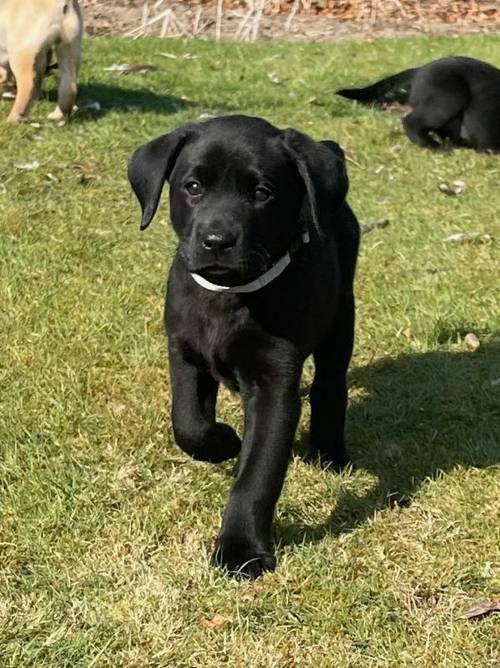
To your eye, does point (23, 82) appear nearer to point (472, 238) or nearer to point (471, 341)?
point (472, 238)

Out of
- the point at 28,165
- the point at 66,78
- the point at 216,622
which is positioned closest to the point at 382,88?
the point at 66,78

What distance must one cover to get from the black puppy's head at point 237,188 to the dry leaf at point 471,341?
76.0 inches

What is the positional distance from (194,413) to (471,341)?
6.84ft

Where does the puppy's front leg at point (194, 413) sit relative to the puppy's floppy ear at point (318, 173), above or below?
below

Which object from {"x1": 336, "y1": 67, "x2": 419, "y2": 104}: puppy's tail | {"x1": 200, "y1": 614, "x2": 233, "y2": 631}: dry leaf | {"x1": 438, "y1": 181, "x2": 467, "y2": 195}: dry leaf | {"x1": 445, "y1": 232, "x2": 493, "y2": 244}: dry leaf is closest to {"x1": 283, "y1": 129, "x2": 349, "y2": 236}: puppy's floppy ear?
{"x1": 200, "y1": 614, "x2": 233, "y2": 631}: dry leaf

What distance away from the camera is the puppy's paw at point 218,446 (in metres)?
3.34

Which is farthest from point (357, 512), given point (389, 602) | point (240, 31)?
point (240, 31)

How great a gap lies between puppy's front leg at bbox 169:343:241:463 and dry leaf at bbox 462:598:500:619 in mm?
909

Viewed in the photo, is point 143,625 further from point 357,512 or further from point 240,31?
point 240,31

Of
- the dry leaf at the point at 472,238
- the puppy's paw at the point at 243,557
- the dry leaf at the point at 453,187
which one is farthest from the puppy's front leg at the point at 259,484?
the dry leaf at the point at 453,187

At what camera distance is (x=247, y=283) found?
308cm

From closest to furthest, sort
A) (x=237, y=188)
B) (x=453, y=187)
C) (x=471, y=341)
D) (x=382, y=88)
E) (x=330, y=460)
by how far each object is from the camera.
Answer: (x=237, y=188)
(x=330, y=460)
(x=471, y=341)
(x=453, y=187)
(x=382, y=88)

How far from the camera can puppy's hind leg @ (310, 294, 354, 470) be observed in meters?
3.77

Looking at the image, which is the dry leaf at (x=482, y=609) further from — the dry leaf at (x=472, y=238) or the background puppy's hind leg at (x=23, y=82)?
the background puppy's hind leg at (x=23, y=82)
